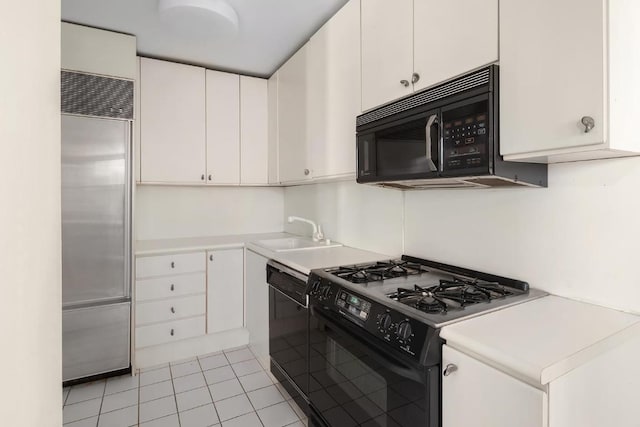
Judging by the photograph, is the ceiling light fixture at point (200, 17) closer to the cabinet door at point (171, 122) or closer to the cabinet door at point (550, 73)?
the cabinet door at point (171, 122)

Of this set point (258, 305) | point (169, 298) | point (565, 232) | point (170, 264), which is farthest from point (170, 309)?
point (565, 232)

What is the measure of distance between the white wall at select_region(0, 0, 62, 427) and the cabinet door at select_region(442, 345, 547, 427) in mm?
962

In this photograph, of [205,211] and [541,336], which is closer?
[541,336]

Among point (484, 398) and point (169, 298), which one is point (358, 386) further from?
point (169, 298)

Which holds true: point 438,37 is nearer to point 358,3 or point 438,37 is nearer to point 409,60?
point 409,60

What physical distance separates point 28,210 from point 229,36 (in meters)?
1.98

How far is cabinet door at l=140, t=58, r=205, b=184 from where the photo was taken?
2607 millimetres

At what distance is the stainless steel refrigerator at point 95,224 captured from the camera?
2.13 m

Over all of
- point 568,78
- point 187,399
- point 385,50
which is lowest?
point 187,399

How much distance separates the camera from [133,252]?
2.34 m

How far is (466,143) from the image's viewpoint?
121 centimetres

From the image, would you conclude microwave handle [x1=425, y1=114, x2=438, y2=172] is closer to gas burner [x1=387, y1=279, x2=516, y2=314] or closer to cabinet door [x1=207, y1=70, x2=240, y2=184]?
gas burner [x1=387, y1=279, x2=516, y2=314]

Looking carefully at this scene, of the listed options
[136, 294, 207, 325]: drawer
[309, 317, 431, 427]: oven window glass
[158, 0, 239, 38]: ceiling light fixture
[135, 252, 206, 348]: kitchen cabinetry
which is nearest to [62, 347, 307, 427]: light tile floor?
[135, 252, 206, 348]: kitchen cabinetry

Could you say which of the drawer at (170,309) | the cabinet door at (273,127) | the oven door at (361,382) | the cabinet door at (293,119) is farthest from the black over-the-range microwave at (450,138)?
the drawer at (170,309)
